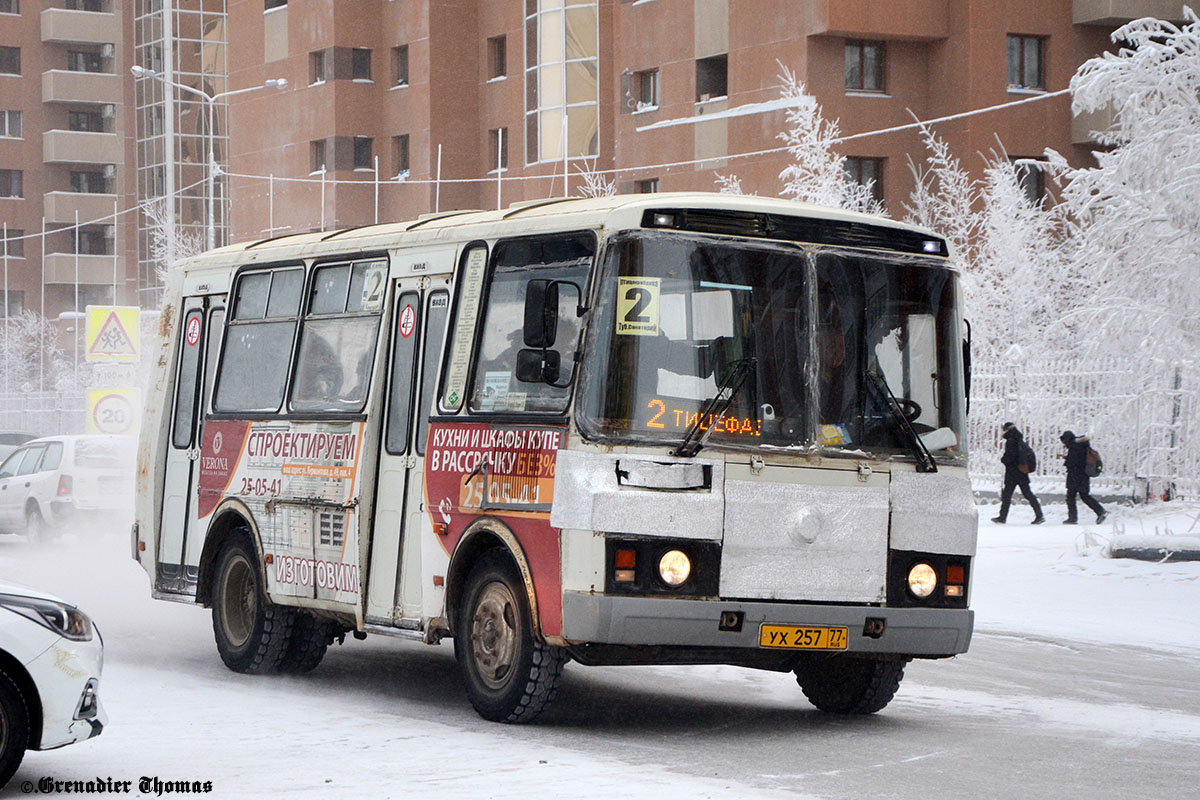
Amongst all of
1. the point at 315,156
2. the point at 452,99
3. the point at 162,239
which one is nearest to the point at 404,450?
the point at 452,99

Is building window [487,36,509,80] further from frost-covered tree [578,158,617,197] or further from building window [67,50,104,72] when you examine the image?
building window [67,50,104,72]

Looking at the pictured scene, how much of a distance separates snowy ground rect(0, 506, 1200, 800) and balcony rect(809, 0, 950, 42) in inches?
1363

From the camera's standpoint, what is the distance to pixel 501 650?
1084 centimetres

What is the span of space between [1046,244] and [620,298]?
42.1 m

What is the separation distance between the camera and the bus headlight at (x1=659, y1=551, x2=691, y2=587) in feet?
33.1

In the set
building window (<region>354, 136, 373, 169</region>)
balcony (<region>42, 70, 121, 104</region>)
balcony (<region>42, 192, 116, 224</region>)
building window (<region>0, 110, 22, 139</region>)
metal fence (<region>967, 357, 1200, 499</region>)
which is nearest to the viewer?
metal fence (<region>967, 357, 1200, 499</region>)

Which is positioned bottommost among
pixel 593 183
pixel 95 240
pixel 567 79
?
pixel 593 183

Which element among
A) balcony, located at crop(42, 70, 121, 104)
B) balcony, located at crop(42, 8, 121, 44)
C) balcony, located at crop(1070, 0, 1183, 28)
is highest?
balcony, located at crop(42, 8, 121, 44)

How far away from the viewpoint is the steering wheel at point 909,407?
10.8m

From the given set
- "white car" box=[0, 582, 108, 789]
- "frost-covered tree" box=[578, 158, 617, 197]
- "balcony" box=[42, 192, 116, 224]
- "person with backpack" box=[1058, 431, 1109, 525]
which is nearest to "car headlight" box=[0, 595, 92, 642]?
"white car" box=[0, 582, 108, 789]

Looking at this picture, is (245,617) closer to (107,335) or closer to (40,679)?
(40,679)

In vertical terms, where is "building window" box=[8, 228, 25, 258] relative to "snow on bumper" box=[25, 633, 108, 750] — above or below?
above

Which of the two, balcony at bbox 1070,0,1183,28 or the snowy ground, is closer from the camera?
the snowy ground

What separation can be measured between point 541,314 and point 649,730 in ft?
7.95
